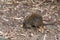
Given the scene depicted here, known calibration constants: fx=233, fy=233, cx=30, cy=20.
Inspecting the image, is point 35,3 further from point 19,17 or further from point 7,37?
point 7,37

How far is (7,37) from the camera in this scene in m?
5.83

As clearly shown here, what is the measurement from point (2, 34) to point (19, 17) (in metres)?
1.13

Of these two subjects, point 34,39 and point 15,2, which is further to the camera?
point 15,2

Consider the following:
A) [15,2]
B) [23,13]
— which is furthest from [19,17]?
[15,2]

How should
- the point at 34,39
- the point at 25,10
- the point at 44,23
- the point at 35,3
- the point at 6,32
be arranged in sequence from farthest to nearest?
the point at 35,3
the point at 25,10
the point at 44,23
the point at 6,32
the point at 34,39

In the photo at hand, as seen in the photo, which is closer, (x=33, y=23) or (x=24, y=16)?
(x=33, y=23)

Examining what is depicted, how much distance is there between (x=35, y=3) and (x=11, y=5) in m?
0.86

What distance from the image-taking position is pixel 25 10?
7.58m

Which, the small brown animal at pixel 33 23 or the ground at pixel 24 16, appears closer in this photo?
the ground at pixel 24 16

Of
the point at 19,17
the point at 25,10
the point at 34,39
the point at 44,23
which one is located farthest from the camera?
the point at 25,10

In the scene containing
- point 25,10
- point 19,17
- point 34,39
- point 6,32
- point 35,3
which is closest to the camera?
point 34,39

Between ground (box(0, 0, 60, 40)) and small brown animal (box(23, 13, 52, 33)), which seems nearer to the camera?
ground (box(0, 0, 60, 40))

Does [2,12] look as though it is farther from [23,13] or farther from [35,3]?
[35,3]

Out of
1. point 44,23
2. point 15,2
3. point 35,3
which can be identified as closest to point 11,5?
point 15,2
